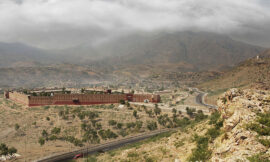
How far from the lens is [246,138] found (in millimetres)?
11172

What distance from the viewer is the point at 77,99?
237 feet

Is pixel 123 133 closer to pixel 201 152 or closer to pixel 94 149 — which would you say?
pixel 94 149

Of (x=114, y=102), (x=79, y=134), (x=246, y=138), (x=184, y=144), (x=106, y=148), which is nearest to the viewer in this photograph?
(x=246, y=138)

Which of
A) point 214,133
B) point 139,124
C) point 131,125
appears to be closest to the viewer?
point 214,133

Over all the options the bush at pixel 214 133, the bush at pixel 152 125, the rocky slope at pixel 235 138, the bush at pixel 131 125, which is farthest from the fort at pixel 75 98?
the bush at pixel 214 133

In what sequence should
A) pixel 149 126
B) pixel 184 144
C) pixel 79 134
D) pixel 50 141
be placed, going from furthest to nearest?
1. pixel 149 126
2. pixel 79 134
3. pixel 50 141
4. pixel 184 144

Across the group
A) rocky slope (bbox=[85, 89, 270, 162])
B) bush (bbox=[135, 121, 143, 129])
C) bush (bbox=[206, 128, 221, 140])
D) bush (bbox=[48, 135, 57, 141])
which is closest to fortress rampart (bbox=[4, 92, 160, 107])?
bush (bbox=[135, 121, 143, 129])

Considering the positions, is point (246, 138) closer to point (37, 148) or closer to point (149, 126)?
point (37, 148)

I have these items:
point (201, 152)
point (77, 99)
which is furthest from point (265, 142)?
point (77, 99)

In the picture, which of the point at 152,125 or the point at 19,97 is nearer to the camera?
the point at 152,125

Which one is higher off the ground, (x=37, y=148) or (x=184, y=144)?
(x=184, y=144)

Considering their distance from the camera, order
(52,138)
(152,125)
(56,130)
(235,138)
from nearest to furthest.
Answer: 1. (235,138)
2. (52,138)
3. (56,130)
4. (152,125)

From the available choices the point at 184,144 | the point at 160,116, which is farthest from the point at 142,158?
the point at 160,116

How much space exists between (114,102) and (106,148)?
36.1 metres
